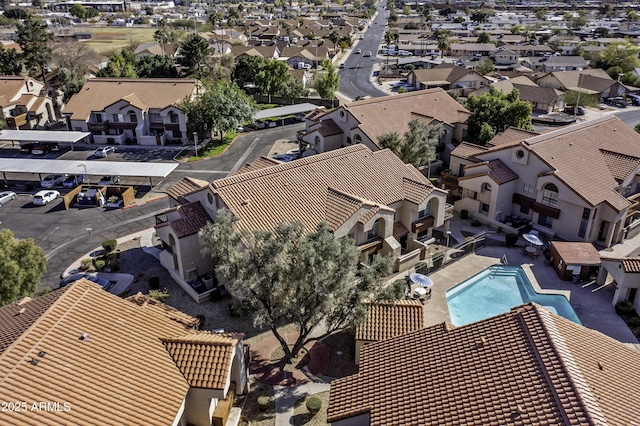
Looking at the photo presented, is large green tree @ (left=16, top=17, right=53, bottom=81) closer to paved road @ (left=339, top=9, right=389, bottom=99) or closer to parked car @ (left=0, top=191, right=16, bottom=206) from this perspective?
parked car @ (left=0, top=191, right=16, bottom=206)

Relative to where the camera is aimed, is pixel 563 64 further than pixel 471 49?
No

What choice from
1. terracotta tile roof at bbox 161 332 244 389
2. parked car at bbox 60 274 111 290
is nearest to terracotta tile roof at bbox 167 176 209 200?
parked car at bbox 60 274 111 290

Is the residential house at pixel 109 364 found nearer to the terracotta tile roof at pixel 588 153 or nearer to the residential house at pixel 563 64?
the terracotta tile roof at pixel 588 153

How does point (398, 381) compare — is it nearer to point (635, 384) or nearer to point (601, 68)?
point (635, 384)

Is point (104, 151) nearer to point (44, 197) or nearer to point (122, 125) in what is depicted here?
point (122, 125)

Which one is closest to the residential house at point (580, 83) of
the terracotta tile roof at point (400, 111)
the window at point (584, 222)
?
the terracotta tile roof at point (400, 111)

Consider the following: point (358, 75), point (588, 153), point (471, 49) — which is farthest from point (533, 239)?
point (471, 49)
